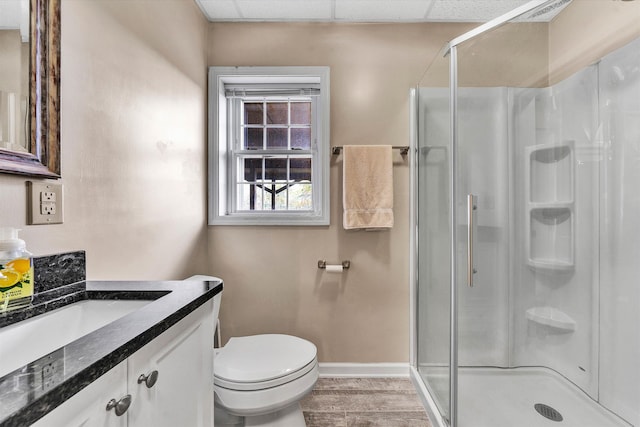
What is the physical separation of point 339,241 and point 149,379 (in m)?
1.44

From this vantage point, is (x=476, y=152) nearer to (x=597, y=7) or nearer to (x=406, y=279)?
(x=597, y=7)

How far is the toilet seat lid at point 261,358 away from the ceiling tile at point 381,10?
188cm

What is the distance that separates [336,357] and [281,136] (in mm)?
1501

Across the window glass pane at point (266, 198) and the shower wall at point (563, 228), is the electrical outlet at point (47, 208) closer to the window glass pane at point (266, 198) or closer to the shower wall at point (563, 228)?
the window glass pane at point (266, 198)

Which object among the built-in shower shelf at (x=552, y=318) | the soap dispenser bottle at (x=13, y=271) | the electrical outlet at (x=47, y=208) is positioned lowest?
the built-in shower shelf at (x=552, y=318)

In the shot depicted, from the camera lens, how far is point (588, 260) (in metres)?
1.11

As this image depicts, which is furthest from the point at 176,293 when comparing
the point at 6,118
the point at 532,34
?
the point at 532,34

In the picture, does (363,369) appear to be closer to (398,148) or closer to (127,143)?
(398,148)

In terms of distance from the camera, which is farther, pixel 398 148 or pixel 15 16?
pixel 398 148

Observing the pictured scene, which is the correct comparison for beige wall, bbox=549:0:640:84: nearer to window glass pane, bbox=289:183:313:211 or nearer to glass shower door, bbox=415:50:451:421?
glass shower door, bbox=415:50:451:421

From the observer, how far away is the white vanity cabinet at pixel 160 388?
1.56 feet

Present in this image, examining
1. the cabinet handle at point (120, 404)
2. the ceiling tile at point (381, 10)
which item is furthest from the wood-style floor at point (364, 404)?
the ceiling tile at point (381, 10)

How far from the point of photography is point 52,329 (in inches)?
29.8

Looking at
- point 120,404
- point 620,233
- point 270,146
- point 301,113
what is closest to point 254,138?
point 270,146
